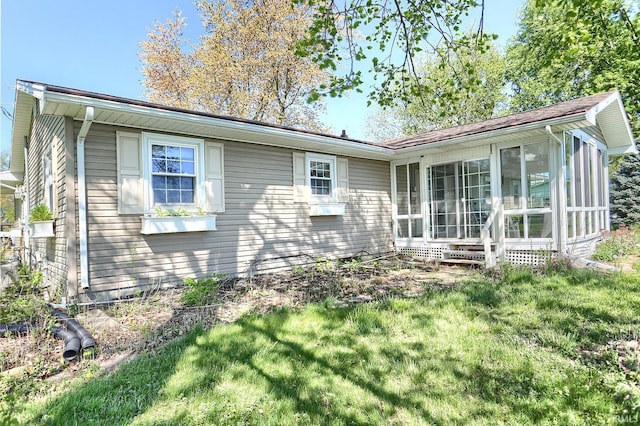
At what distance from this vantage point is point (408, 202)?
9375 mm

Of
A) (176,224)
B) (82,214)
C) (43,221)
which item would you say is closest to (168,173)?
(176,224)

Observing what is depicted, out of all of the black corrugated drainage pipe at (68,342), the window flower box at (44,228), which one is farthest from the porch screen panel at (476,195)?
the window flower box at (44,228)

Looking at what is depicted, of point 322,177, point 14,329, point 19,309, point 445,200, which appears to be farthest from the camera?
point 445,200

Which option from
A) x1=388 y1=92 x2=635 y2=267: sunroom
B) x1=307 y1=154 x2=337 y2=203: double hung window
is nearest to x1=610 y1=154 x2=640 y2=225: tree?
x1=388 y1=92 x2=635 y2=267: sunroom

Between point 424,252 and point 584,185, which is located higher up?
point 584,185

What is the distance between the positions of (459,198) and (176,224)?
21.2 ft

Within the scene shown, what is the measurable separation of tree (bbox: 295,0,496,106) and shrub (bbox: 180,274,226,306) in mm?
3227

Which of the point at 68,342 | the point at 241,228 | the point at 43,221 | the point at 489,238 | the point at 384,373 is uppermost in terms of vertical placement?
the point at 43,221

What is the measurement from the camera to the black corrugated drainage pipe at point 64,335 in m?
3.13

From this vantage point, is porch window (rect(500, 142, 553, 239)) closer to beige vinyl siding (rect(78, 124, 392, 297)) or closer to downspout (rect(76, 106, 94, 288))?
beige vinyl siding (rect(78, 124, 392, 297))

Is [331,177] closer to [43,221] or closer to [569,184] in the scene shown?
[569,184]

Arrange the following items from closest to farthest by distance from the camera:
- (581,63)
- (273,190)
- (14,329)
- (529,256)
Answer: (14,329) < (529,256) < (273,190) < (581,63)

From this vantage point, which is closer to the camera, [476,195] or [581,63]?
[476,195]

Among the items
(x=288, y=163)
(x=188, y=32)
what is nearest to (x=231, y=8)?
(x=188, y=32)
